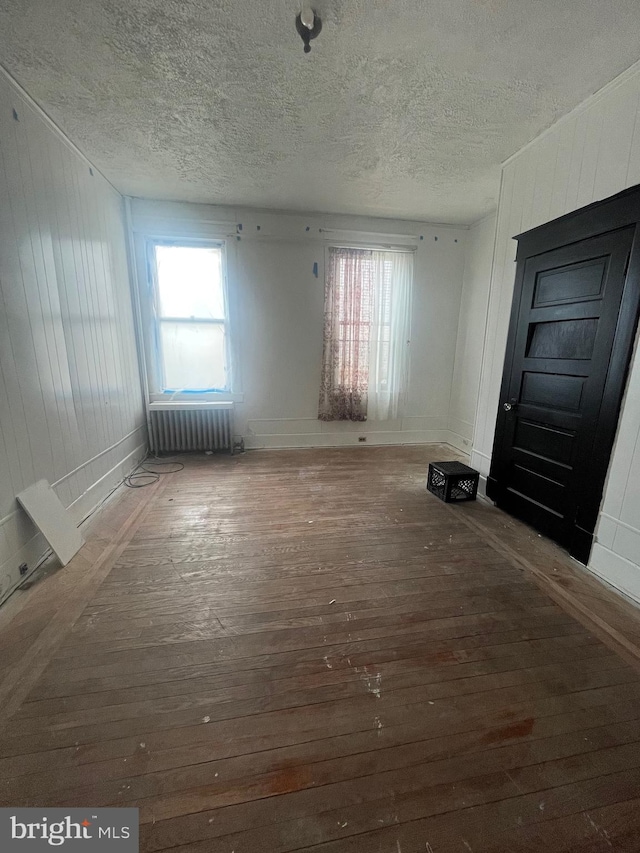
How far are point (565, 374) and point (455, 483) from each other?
126cm

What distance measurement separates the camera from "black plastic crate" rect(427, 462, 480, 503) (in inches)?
120

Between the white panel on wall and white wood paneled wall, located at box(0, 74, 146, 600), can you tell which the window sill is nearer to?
white wood paneled wall, located at box(0, 74, 146, 600)

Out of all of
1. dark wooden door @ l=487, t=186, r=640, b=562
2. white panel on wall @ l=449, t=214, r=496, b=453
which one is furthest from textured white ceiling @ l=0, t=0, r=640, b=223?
white panel on wall @ l=449, t=214, r=496, b=453

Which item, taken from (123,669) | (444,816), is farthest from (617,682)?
(123,669)

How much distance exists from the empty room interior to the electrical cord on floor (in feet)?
0.16

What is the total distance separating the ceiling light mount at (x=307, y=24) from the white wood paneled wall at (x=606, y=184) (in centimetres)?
178

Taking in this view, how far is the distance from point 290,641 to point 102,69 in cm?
331

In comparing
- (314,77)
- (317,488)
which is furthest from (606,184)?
(317,488)

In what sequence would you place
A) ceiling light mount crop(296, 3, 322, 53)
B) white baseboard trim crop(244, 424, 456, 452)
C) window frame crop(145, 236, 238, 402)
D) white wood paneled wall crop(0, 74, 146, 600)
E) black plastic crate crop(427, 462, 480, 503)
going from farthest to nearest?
white baseboard trim crop(244, 424, 456, 452) < window frame crop(145, 236, 238, 402) < black plastic crate crop(427, 462, 480, 503) < white wood paneled wall crop(0, 74, 146, 600) < ceiling light mount crop(296, 3, 322, 53)

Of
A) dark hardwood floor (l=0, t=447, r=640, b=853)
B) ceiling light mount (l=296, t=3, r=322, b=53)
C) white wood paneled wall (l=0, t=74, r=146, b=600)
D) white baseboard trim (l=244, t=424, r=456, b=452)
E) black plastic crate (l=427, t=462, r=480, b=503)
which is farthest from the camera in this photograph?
white baseboard trim (l=244, t=424, r=456, b=452)

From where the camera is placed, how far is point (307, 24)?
1.58 m

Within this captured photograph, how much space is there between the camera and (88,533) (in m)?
2.49

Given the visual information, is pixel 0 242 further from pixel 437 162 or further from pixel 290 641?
pixel 437 162

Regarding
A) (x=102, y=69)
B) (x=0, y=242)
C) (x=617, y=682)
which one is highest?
(x=102, y=69)
